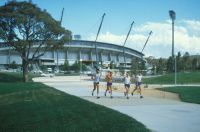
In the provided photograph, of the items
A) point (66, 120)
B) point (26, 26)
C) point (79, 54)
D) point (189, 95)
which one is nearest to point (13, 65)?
point (79, 54)

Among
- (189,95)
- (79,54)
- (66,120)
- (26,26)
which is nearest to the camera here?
(66,120)

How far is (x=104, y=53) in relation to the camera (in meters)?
177

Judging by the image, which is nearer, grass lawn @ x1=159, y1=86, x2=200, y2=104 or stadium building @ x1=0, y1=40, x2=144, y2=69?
grass lawn @ x1=159, y1=86, x2=200, y2=104

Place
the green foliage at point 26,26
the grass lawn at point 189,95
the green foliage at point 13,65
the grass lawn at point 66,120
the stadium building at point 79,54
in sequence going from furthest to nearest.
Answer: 1. the stadium building at point 79,54
2. the green foliage at point 13,65
3. the green foliage at point 26,26
4. the grass lawn at point 189,95
5. the grass lawn at point 66,120

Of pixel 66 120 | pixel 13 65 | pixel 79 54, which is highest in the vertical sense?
pixel 79 54

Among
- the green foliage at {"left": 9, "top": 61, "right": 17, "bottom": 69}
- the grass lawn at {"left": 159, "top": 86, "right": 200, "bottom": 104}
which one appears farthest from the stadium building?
the grass lawn at {"left": 159, "top": 86, "right": 200, "bottom": 104}

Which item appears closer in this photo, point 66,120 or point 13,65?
point 66,120

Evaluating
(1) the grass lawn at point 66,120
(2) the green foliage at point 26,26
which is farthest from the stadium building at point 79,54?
(1) the grass lawn at point 66,120

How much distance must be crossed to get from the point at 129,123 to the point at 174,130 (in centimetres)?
162

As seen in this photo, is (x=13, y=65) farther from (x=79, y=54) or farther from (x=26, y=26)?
(x=26, y=26)

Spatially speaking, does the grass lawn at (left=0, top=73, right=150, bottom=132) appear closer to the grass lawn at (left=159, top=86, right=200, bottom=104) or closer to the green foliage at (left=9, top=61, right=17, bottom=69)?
the grass lawn at (left=159, top=86, right=200, bottom=104)

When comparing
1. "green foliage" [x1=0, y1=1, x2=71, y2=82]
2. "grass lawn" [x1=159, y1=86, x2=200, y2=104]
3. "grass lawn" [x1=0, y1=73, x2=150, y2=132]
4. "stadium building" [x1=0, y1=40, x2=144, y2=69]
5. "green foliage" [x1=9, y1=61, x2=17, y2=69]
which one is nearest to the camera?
"grass lawn" [x1=0, y1=73, x2=150, y2=132]

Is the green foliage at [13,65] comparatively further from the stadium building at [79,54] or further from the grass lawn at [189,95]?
the grass lawn at [189,95]

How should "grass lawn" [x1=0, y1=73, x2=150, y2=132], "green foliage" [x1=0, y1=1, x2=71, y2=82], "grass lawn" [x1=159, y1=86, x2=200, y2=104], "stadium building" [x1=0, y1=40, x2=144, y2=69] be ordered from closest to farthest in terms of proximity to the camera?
"grass lawn" [x1=0, y1=73, x2=150, y2=132] → "grass lawn" [x1=159, y1=86, x2=200, y2=104] → "green foliage" [x1=0, y1=1, x2=71, y2=82] → "stadium building" [x1=0, y1=40, x2=144, y2=69]
